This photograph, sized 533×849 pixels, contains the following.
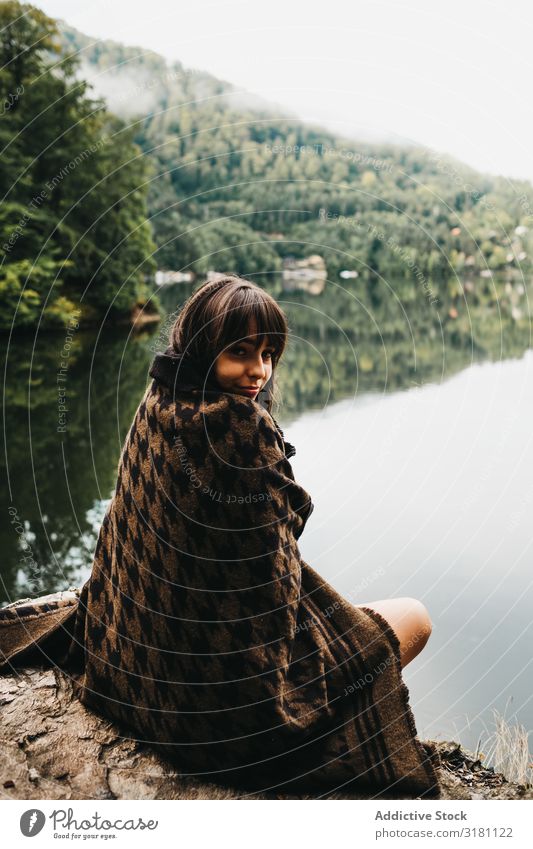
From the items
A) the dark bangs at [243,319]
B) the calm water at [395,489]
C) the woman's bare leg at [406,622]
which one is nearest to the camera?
the dark bangs at [243,319]

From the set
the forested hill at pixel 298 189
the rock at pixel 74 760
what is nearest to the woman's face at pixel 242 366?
the rock at pixel 74 760

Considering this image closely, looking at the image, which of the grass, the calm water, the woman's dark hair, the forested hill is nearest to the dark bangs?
the woman's dark hair

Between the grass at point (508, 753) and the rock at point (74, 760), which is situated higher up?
the rock at point (74, 760)

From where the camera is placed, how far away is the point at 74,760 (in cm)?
190

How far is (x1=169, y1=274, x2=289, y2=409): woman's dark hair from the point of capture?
1801mm

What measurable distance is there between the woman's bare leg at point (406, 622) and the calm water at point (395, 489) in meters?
1.04

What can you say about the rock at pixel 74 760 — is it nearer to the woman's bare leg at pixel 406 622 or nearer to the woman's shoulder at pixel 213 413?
the woman's bare leg at pixel 406 622

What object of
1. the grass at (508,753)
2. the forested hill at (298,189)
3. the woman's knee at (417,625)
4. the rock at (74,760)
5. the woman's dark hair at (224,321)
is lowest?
the grass at (508,753)

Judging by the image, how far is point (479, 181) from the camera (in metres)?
10.3

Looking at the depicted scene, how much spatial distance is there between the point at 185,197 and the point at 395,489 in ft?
12.3

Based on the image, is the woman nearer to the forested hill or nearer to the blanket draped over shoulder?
the blanket draped over shoulder

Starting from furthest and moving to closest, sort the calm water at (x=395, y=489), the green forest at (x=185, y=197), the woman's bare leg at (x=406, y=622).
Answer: the green forest at (x=185, y=197) → the calm water at (x=395, y=489) → the woman's bare leg at (x=406, y=622)

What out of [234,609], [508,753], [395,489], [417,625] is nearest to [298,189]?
[395,489]

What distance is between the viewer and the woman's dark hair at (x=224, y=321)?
5.91 ft
